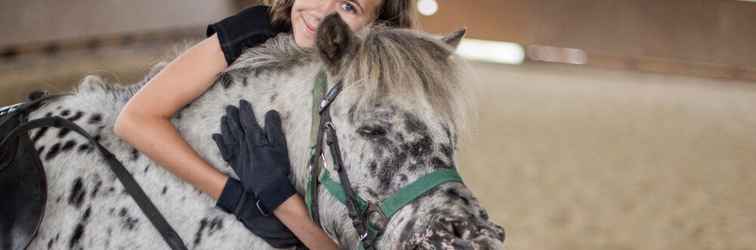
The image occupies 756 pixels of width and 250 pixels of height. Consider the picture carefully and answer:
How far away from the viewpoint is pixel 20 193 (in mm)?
1396

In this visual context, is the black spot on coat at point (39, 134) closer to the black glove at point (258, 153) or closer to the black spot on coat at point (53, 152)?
the black spot on coat at point (53, 152)

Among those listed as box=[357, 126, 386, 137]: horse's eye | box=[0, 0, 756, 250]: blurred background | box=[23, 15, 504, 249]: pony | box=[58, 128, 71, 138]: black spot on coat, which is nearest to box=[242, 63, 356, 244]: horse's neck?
box=[23, 15, 504, 249]: pony

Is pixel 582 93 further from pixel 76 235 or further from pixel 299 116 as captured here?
pixel 76 235

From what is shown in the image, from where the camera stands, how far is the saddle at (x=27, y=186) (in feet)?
4.48

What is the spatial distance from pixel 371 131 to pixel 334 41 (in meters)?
0.17

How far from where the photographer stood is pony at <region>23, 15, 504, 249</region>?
1241 millimetres

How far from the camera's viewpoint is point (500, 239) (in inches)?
47.2

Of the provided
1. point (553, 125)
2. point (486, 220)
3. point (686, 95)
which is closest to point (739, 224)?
A: point (553, 125)

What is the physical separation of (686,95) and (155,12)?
14.4 ft

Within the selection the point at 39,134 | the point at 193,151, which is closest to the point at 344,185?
the point at 193,151

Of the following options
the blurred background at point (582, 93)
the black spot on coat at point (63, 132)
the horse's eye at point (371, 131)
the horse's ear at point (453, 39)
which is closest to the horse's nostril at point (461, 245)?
the horse's eye at point (371, 131)

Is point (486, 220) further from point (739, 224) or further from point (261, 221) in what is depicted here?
point (739, 224)

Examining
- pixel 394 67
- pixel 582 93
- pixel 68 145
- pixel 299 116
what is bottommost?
pixel 582 93

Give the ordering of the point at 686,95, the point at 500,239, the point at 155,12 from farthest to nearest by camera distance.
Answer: the point at 155,12 → the point at 686,95 → the point at 500,239
